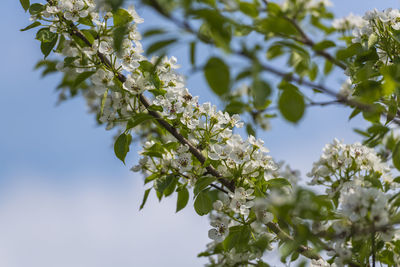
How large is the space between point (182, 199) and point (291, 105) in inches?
50.6

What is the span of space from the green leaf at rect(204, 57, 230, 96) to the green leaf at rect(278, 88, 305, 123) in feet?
0.88

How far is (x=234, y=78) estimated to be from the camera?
134 centimetres

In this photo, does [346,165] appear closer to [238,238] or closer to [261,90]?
[238,238]

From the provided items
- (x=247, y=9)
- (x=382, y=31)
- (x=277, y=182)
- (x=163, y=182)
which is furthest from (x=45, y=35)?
(x=382, y=31)

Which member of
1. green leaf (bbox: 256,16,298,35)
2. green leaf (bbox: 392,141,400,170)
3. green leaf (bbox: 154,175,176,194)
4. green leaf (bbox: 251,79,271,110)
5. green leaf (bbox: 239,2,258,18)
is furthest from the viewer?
green leaf (bbox: 154,175,176,194)

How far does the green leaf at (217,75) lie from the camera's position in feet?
4.33

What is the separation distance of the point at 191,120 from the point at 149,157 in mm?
403

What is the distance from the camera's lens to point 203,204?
95.1 inches

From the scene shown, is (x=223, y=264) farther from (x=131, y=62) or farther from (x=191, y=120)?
(x=131, y=62)

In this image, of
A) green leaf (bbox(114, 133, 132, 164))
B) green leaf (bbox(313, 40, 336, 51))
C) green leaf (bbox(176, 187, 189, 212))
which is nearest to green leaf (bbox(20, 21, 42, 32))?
green leaf (bbox(114, 133, 132, 164))

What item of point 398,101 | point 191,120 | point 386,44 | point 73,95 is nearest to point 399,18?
point 386,44

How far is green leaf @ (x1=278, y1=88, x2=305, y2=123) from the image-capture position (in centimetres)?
148

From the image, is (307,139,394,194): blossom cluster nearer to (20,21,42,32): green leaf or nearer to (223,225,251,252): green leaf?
(223,225,251,252): green leaf

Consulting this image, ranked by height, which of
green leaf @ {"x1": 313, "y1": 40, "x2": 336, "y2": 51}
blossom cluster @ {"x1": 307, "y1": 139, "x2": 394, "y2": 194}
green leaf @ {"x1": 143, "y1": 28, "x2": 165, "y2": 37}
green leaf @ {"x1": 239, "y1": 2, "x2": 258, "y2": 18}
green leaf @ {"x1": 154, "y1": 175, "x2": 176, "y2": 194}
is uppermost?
blossom cluster @ {"x1": 307, "y1": 139, "x2": 394, "y2": 194}
